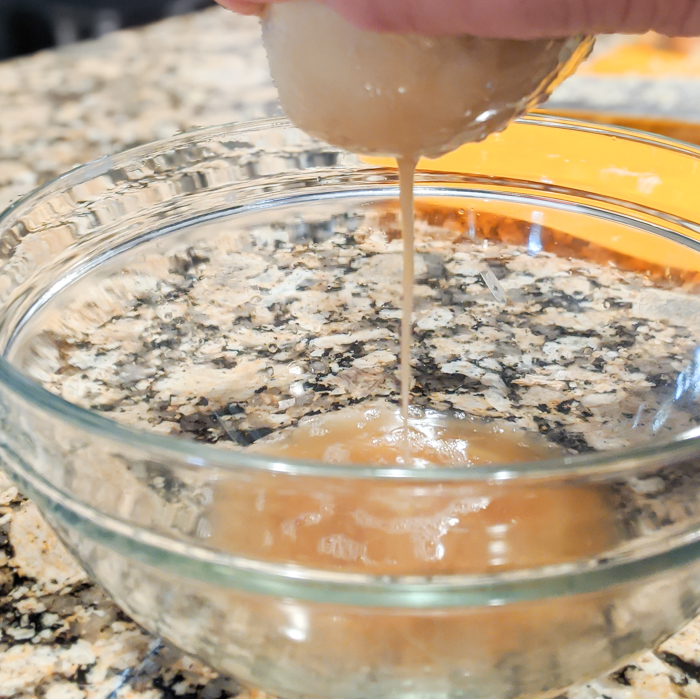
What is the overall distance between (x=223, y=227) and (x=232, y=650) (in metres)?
0.49

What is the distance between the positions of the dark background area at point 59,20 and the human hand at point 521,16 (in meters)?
2.02

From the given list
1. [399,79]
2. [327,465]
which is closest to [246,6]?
[399,79]

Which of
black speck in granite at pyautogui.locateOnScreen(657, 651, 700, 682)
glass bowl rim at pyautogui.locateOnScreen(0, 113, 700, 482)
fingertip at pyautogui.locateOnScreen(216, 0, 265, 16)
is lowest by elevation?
black speck in granite at pyautogui.locateOnScreen(657, 651, 700, 682)

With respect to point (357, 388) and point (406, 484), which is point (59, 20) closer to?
point (357, 388)

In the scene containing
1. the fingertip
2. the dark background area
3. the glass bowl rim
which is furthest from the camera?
the dark background area

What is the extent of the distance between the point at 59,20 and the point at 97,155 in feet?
3.50

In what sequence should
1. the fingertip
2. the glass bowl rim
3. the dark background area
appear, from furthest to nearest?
1. the dark background area
2. the fingertip
3. the glass bowl rim

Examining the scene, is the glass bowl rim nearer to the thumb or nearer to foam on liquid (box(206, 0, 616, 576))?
foam on liquid (box(206, 0, 616, 576))

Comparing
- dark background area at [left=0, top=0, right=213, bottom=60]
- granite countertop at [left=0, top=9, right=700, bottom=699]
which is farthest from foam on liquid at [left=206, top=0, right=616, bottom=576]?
dark background area at [left=0, top=0, right=213, bottom=60]

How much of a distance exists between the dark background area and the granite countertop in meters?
0.12

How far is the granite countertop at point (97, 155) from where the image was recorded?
53 cm

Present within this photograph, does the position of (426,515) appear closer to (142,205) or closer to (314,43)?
(314,43)

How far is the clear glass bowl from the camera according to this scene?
40cm

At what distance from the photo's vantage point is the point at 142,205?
0.77m
